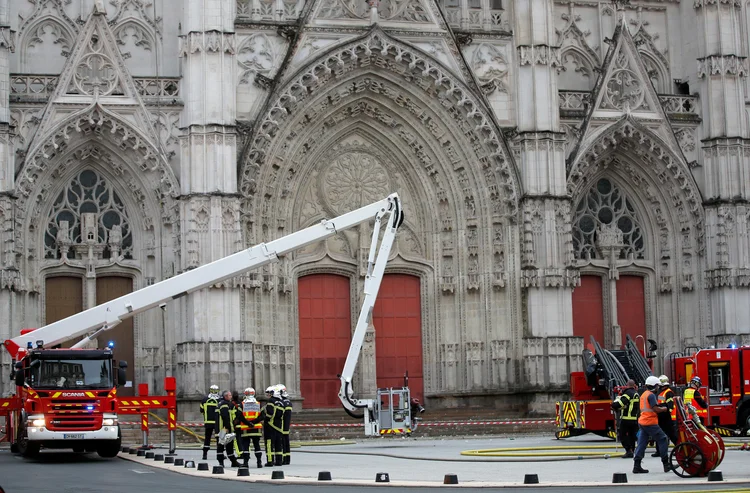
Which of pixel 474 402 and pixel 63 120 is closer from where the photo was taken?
pixel 63 120

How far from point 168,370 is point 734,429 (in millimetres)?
14329

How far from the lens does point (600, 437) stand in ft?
102

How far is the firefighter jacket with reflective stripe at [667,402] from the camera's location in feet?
65.6

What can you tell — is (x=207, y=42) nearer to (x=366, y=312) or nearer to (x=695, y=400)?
(x=366, y=312)

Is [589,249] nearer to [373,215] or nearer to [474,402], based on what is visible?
[474,402]

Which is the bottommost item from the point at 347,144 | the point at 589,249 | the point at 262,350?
the point at 262,350

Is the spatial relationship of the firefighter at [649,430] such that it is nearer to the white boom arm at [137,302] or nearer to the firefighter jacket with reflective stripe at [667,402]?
the firefighter jacket with reflective stripe at [667,402]

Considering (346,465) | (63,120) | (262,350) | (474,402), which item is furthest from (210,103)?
(346,465)

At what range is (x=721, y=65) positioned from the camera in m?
38.9

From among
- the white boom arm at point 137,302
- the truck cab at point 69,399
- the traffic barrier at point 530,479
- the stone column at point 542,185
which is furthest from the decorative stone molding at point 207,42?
the traffic barrier at point 530,479

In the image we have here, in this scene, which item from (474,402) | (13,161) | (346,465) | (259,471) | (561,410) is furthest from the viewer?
(474,402)

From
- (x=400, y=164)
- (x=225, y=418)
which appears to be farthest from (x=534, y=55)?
(x=225, y=418)

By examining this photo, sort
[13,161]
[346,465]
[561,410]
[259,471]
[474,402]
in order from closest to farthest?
[259,471] → [346,465] → [561,410] → [13,161] → [474,402]

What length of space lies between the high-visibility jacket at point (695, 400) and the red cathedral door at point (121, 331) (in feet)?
49.8
